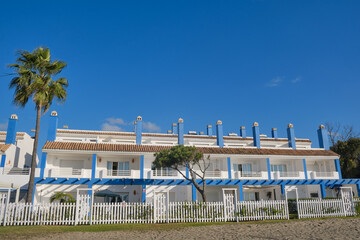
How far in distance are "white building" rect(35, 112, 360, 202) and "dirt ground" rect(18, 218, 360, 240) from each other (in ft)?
38.8

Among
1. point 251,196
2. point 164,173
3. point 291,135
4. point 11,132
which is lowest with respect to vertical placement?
point 251,196

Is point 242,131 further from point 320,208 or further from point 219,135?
point 320,208

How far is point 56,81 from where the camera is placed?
2034 centimetres

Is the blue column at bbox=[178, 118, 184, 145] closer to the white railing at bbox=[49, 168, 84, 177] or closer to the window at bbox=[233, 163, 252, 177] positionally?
the window at bbox=[233, 163, 252, 177]

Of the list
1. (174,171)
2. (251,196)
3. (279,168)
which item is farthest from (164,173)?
(279,168)

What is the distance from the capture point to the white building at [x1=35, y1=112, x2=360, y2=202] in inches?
1074

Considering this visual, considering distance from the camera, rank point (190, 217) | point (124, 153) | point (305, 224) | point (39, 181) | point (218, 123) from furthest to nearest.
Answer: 1. point (218, 123)
2. point (124, 153)
3. point (39, 181)
4. point (190, 217)
5. point (305, 224)

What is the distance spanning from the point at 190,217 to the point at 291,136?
22.8 meters

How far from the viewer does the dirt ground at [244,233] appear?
1166cm

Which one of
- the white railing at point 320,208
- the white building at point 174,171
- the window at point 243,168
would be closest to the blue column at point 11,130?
the white building at point 174,171

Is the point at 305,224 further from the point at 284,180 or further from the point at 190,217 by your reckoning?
the point at 284,180

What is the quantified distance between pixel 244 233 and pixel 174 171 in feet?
57.4

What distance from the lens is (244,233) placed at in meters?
12.5

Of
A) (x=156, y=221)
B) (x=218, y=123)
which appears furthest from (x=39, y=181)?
(x=218, y=123)
